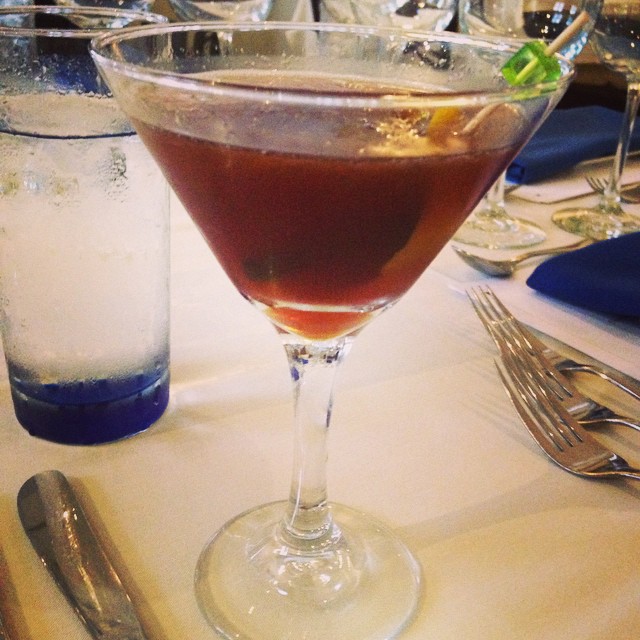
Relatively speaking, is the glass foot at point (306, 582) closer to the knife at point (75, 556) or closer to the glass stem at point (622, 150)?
the knife at point (75, 556)

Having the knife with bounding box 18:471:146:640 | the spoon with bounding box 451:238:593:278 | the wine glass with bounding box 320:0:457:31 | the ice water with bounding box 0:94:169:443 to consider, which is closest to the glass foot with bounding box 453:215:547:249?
the spoon with bounding box 451:238:593:278

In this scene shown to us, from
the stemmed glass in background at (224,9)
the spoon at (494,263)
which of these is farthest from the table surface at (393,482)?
the stemmed glass in background at (224,9)

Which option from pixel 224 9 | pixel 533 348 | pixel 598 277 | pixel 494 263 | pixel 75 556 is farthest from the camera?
pixel 224 9

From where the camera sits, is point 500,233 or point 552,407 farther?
point 500,233

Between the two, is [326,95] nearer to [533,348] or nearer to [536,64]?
[536,64]

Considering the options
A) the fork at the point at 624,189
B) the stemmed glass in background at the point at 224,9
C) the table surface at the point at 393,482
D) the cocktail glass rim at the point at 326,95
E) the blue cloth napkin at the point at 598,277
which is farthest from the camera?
the fork at the point at 624,189

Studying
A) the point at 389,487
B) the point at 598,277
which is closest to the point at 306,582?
the point at 389,487

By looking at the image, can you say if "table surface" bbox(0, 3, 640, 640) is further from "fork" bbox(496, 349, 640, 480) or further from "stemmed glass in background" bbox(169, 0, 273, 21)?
"stemmed glass in background" bbox(169, 0, 273, 21)
